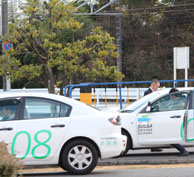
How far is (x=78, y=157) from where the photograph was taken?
8.86 m

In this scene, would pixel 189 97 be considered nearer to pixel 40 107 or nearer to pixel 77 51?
pixel 40 107

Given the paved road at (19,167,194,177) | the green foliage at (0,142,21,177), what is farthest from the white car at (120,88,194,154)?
the green foliage at (0,142,21,177)

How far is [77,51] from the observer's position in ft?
65.9

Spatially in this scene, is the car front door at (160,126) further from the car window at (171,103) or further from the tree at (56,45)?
the tree at (56,45)

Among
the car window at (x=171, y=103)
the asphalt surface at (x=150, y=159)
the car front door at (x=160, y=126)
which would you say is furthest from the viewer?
the car window at (x=171, y=103)

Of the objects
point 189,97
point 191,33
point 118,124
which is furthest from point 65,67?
point 191,33

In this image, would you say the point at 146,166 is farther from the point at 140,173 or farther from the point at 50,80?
the point at 50,80

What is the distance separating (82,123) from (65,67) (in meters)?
11.1

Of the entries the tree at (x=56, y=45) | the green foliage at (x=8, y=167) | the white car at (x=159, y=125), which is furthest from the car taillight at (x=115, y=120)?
the tree at (x=56, y=45)

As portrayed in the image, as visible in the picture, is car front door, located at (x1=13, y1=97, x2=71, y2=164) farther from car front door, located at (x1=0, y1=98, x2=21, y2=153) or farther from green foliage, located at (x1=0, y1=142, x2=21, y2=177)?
green foliage, located at (x1=0, y1=142, x2=21, y2=177)

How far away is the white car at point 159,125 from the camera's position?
1132cm

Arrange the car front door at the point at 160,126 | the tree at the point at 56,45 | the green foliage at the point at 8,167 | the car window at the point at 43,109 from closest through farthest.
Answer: the green foliage at the point at 8,167
the car window at the point at 43,109
the car front door at the point at 160,126
the tree at the point at 56,45

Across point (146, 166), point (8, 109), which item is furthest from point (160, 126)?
point (8, 109)

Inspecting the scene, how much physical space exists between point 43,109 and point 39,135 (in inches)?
18.7
